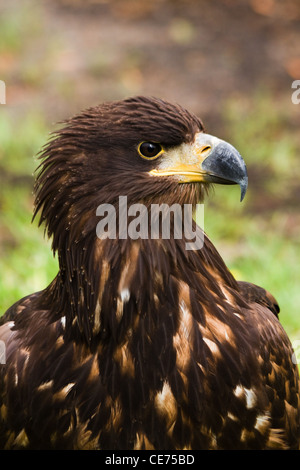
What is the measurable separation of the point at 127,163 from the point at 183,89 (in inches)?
275

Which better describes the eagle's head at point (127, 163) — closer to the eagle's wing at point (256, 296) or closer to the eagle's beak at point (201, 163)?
the eagle's beak at point (201, 163)

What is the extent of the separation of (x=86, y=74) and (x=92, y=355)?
7395mm

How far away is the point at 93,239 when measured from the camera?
3.35 meters

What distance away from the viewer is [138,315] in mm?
3361

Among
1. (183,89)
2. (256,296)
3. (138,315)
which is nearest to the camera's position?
(138,315)

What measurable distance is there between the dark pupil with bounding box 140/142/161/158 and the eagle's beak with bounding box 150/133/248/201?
0.05 metres

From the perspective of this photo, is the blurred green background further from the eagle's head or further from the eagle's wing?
the eagle's head

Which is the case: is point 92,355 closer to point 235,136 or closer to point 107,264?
point 107,264

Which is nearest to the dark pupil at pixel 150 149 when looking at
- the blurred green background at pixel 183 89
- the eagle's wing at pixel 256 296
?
the eagle's wing at pixel 256 296

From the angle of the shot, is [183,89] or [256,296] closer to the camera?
[256,296]

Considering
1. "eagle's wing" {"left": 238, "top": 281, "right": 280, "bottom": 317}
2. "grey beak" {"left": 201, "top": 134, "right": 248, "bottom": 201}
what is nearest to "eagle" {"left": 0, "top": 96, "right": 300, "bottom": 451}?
"grey beak" {"left": 201, "top": 134, "right": 248, "bottom": 201}

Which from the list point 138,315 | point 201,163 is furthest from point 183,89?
point 138,315

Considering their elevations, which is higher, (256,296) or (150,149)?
(150,149)

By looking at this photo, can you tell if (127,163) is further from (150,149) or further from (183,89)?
(183,89)
